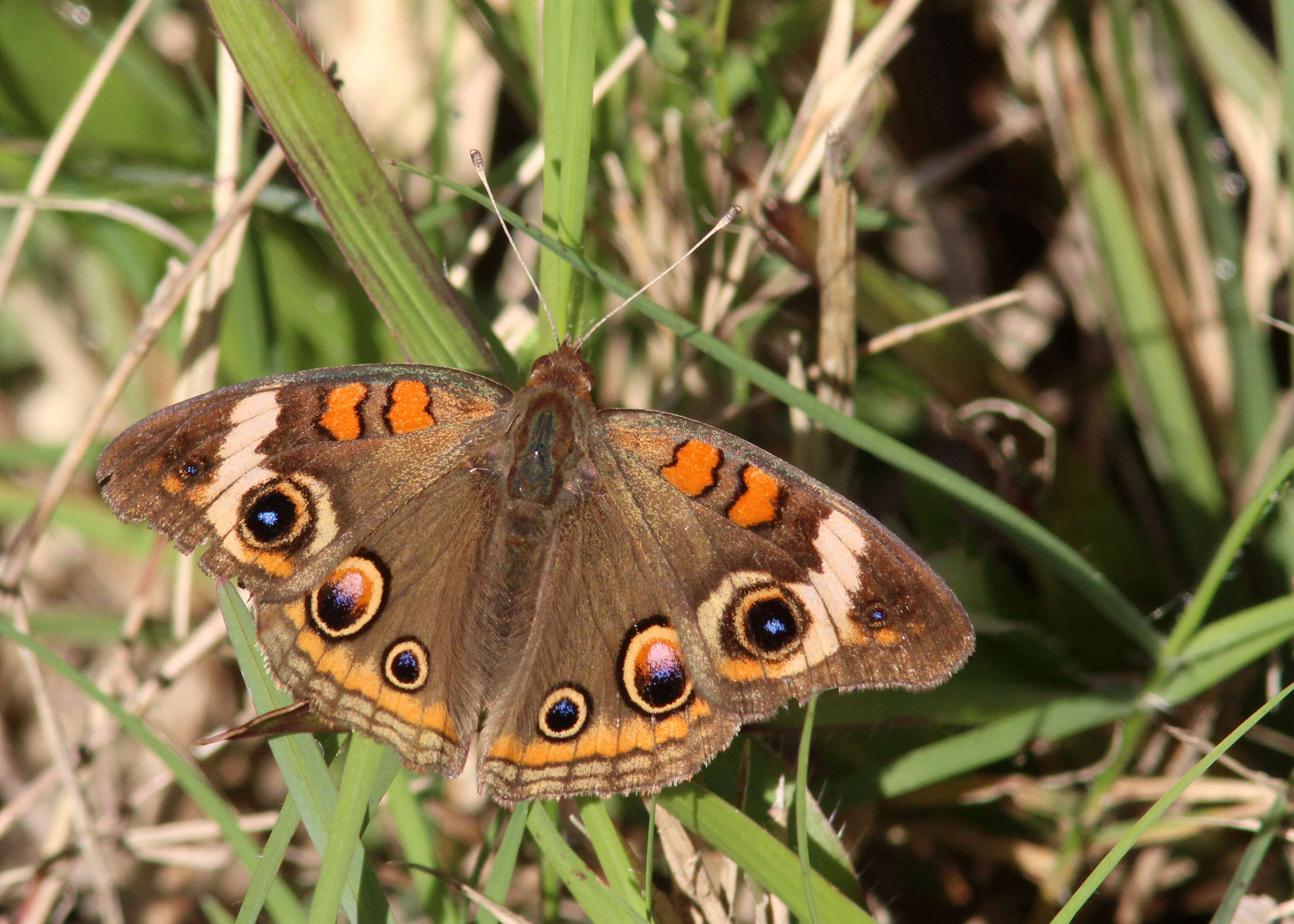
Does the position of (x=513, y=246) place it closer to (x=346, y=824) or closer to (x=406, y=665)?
(x=406, y=665)

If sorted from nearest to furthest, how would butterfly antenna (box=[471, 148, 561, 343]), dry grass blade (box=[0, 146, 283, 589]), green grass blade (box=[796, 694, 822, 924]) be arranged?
1. green grass blade (box=[796, 694, 822, 924])
2. butterfly antenna (box=[471, 148, 561, 343])
3. dry grass blade (box=[0, 146, 283, 589])

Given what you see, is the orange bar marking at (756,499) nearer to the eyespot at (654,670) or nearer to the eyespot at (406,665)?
the eyespot at (654,670)

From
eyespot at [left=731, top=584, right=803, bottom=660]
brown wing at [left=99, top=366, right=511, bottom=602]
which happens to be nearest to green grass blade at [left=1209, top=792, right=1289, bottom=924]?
eyespot at [left=731, top=584, right=803, bottom=660]

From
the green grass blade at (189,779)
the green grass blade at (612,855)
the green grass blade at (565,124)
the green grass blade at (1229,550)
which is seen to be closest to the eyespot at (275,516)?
the green grass blade at (189,779)

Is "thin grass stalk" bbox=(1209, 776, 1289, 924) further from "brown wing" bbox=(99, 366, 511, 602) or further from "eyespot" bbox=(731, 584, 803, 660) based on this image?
"brown wing" bbox=(99, 366, 511, 602)

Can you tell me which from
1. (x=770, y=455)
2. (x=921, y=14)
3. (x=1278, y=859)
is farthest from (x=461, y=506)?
(x=921, y=14)
